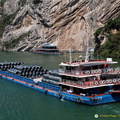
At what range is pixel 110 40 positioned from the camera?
70250mm

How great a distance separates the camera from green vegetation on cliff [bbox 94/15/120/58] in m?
66.0

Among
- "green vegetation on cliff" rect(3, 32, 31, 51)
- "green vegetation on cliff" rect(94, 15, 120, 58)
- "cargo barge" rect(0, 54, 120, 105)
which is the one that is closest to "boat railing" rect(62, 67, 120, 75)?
"cargo barge" rect(0, 54, 120, 105)

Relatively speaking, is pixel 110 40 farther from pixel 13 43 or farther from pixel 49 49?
pixel 13 43

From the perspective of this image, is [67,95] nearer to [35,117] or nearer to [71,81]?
[71,81]

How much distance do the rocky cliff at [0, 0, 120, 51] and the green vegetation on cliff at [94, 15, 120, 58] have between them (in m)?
11.1

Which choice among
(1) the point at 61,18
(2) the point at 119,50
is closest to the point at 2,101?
(2) the point at 119,50

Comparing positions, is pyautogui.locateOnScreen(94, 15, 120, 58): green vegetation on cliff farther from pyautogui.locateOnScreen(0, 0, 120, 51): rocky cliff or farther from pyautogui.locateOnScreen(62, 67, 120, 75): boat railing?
pyautogui.locateOnScreen(62, 67, 120, 75): boat railing

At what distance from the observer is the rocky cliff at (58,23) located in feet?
293

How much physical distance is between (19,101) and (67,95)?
5.11 meters

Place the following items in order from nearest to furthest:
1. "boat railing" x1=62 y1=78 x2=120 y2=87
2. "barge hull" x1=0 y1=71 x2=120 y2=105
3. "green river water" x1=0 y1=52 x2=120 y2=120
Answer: "green river water" x1=0 y1=52 x2=120 y2=120 → "barge hull" x1=0 y1=71 x2=120 y2=105 → "boat railing" x1=62 y1=78 x2=120 y2=87

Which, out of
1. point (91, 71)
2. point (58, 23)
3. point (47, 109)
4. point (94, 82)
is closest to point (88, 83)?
point (94, 82)

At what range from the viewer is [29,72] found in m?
35.0

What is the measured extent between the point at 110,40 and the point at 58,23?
36.3 metres

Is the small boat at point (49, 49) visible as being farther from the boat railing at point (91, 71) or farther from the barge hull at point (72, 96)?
the boat railing at point (91, 71)
